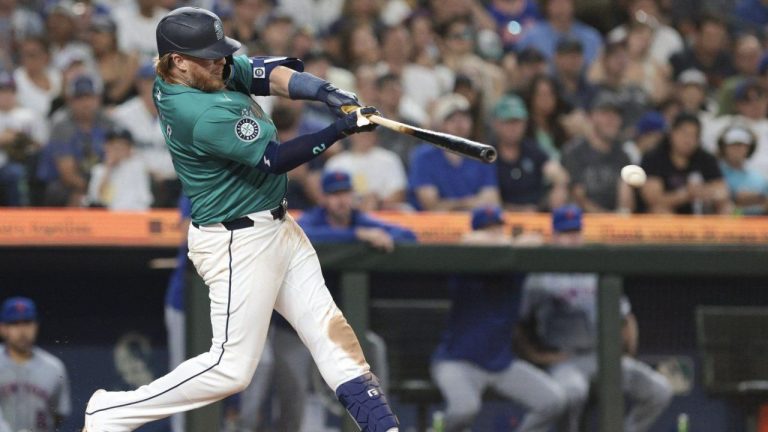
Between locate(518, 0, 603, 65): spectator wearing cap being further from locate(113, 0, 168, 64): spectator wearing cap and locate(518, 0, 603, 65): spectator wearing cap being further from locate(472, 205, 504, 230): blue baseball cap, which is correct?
locate(472, 205, 504, 230): blue baseball cap

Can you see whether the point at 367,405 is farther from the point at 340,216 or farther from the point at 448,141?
the point at 340,216

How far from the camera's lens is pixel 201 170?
4707 millimetres

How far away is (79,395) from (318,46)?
14.5 ft

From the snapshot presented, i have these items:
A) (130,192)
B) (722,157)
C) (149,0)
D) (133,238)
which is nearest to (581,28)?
(722,157)

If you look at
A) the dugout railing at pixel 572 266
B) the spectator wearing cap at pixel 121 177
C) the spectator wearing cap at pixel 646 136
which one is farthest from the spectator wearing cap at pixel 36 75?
the spectator wearing cap at pixel 646 136

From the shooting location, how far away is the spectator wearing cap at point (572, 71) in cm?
992

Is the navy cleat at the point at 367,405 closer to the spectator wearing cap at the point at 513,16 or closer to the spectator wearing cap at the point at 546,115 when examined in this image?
the spectator wearing cap at the point at 546,115

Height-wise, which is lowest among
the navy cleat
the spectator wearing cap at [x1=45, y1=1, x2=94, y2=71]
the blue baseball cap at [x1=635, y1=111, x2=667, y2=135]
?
the navy cleat

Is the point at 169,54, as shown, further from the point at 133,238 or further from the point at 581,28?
the point at 581,28

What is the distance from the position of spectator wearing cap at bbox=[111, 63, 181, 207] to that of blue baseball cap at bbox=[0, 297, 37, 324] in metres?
1.94

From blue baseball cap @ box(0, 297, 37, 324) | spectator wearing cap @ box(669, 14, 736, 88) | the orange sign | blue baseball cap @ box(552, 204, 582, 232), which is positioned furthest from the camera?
spectator wearing cap @ box(669, 14, 736, 88)

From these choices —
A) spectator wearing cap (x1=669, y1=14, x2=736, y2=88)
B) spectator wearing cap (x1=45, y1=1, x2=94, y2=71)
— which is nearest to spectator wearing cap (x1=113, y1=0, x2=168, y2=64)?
spectator wearing cap (x1=45, y1=1, x2=94, y2=71)

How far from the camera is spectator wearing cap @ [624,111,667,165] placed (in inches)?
354

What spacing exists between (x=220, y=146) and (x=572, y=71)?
5921 mm
